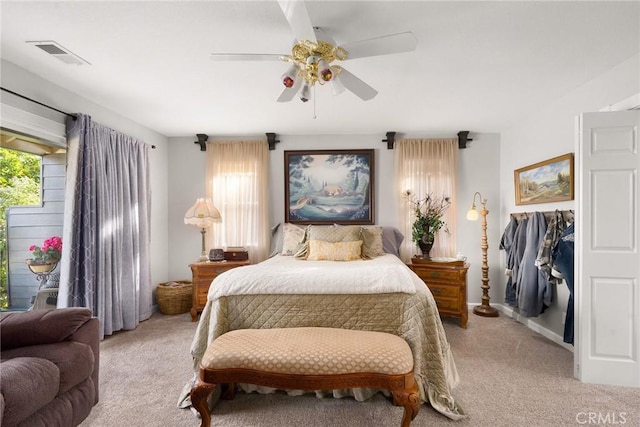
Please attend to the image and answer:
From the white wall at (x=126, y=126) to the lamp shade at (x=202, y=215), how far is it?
0.63 meters

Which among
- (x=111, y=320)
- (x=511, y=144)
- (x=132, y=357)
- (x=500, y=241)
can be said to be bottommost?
(x=132, y=357)

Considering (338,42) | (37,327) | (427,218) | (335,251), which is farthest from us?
(427,218)

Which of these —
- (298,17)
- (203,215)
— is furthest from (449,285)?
(298,17)

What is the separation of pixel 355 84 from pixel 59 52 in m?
2.08

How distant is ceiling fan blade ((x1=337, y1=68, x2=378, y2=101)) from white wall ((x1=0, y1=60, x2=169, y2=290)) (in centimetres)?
251

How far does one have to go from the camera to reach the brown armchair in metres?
1.40

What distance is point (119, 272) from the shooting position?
3.34m

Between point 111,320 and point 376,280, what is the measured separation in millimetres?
2723

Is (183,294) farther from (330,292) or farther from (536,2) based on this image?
(536,2)

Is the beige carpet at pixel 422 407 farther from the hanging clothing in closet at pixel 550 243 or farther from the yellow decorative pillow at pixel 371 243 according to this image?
the yellow decorative pillow at pixel 371 243

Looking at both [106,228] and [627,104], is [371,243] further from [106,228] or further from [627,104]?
[106,228]

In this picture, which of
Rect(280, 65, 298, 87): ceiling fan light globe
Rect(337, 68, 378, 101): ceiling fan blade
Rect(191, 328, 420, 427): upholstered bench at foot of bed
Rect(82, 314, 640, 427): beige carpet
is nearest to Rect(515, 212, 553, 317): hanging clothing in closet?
Rect(82, 314, 640, 427): beige carpet

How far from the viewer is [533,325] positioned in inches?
137

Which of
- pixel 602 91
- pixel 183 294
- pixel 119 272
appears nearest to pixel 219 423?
pixel 119 272
